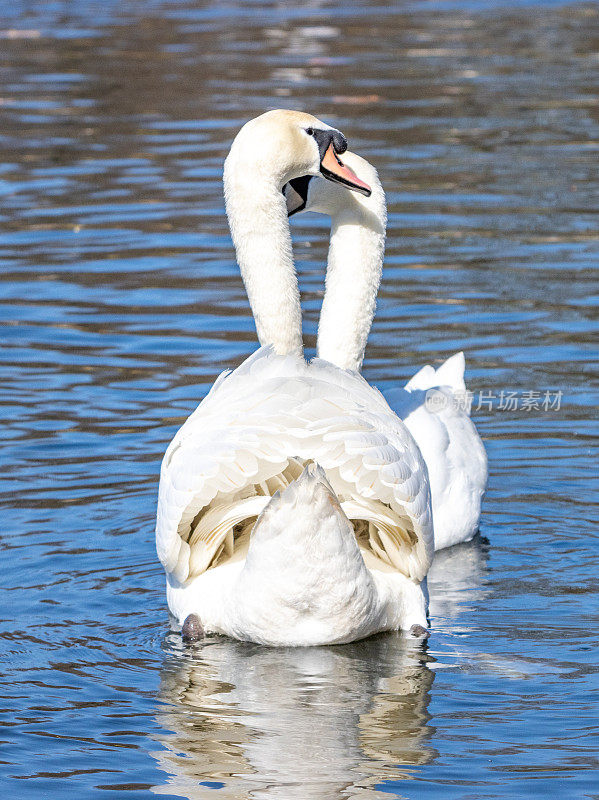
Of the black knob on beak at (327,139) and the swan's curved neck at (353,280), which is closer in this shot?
the black knob on beak at (327,139)

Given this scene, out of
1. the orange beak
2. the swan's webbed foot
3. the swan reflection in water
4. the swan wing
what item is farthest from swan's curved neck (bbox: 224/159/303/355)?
the swan reflection in water

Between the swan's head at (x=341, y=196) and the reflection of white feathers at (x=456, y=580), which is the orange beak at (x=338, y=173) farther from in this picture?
the reflection of white feathers at (x=456, y=580)

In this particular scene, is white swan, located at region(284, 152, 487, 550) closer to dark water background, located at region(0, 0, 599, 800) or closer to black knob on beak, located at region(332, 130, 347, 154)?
dark water background, located at region(0, 0, 599, 800)

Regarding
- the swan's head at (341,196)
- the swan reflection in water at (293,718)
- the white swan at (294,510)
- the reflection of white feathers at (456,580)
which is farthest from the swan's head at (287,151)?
the swan reflection in water at (293,718)

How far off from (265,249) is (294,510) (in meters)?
1.77

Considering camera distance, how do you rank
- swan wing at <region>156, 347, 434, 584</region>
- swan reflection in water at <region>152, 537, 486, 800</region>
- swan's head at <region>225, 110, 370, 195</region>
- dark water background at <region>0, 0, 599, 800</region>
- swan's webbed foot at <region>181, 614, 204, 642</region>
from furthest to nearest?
swan's head at <region>225, 110, 370, 195</region> < swan's webbed foot at <region>181, 614, 204, 642</region> < swan wing at <region>156, 347, 434, 584</region> < dark water background at <region>0, 0, 599, 800</region> < swan reflection in water at <region>152, 537, 486, 800</region>

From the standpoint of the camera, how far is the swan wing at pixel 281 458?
18.0ft

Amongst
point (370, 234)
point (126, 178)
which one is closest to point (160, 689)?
point (370, 234)

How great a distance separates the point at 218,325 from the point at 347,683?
5.44 metres

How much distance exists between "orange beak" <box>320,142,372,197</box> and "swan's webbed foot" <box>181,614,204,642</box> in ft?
6.96

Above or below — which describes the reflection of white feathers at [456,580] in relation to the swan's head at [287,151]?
below

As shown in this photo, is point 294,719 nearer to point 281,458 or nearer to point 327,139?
point 281,458

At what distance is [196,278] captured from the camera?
12.0m

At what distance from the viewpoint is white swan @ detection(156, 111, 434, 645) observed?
533 centimetres
